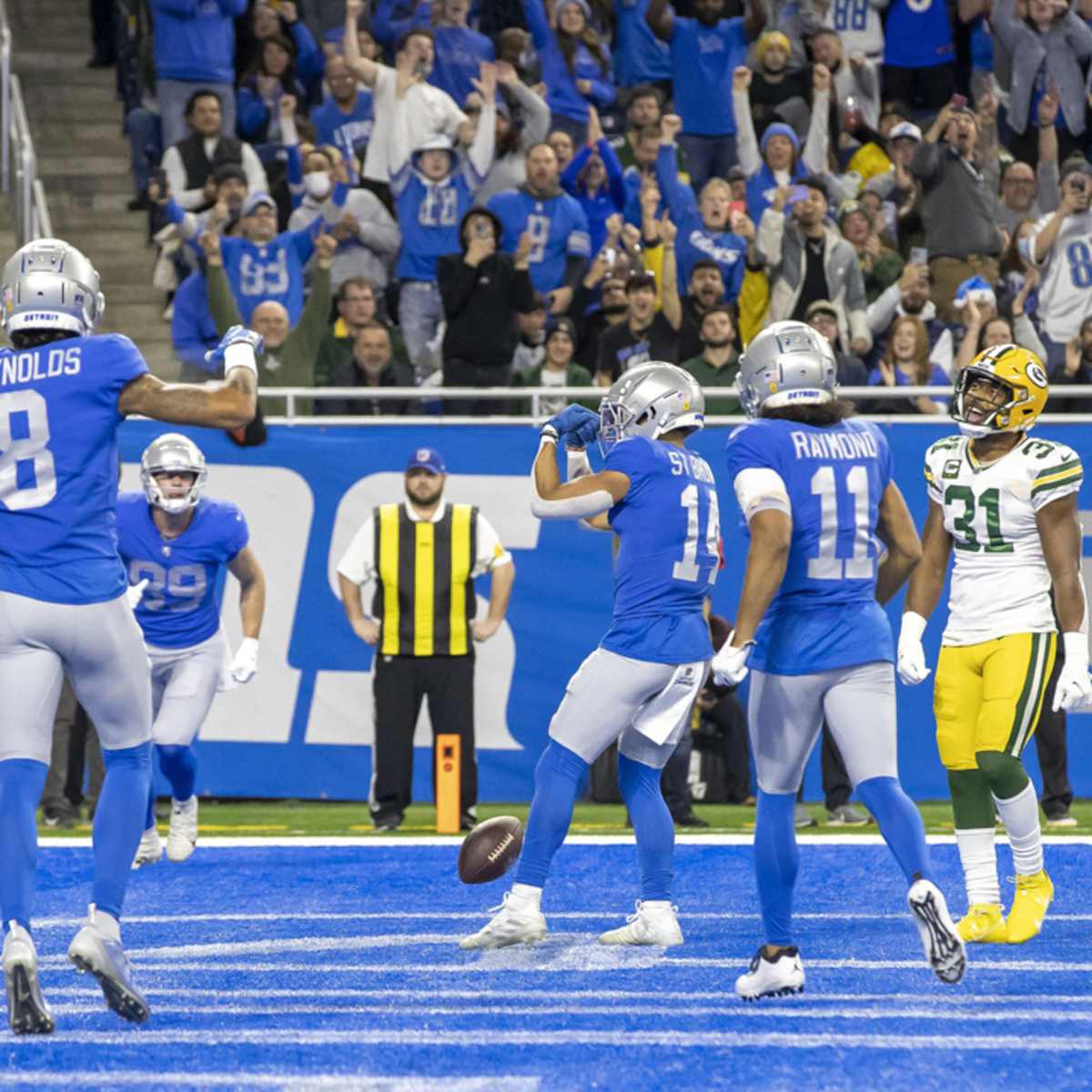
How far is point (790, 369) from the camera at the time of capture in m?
5.82

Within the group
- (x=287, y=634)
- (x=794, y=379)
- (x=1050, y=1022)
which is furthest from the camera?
(x=287, y=634)

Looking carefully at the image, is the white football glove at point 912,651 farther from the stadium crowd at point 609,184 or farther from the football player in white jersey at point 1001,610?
the stadium crowd at point 609,184

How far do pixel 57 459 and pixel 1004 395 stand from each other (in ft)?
9.72

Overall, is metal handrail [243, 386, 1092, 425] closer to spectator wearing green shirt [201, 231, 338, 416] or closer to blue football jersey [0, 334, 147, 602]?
spectator wearing green shirt [201, 231, 338, 416]

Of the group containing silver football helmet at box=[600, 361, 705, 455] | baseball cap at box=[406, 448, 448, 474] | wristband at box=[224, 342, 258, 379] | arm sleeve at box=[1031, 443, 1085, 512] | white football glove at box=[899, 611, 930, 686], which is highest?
wristband at box=[224, 342, 258, 379]

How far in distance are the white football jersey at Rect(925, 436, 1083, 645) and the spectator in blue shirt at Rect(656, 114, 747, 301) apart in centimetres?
624

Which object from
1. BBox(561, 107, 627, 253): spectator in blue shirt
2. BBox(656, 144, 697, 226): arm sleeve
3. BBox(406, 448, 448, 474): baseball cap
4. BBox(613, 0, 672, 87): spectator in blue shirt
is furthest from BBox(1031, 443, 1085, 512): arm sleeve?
BBox(613, 0, 672, 87): spectator in blue shirt

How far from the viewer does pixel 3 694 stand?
5.23 metres

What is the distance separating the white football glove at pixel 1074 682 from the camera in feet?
20.2

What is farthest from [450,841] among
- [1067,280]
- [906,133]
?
[906,133]

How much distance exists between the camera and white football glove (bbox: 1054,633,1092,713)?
20.2 ft

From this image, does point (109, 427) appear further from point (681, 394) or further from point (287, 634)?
point (287, 634)

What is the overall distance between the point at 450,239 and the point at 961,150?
3506 mm

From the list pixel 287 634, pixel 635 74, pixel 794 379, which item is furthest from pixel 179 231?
pixel 794 379
